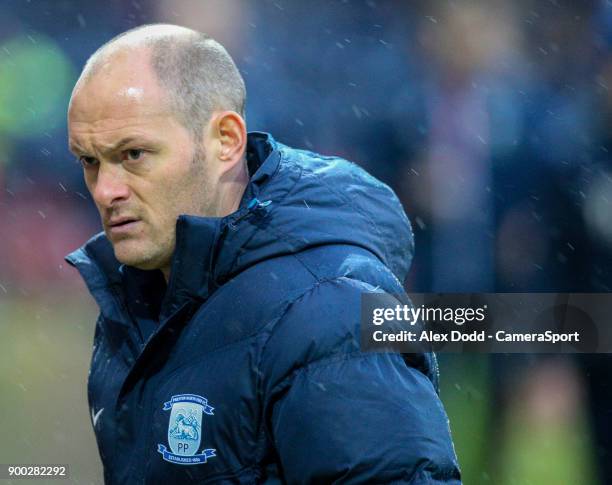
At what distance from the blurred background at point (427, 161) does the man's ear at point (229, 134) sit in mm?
2983

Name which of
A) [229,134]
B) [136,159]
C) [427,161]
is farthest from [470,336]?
[427,161]

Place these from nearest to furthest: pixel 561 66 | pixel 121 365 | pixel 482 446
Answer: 1. pixel 121 365
2. pixel 482 446
3. pixel 561 66

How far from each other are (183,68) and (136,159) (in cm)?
21

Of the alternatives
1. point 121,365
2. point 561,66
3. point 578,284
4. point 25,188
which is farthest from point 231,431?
point 25,188

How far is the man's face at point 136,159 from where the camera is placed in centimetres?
194

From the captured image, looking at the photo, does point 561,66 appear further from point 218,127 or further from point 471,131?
point 218,127

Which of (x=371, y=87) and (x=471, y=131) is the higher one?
(x=371, y=87)

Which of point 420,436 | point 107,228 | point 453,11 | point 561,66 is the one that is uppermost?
point 453,11

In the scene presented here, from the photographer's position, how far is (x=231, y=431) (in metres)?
1.72

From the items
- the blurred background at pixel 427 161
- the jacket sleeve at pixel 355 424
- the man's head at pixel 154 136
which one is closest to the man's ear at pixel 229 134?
the man's head at pixel 154 136

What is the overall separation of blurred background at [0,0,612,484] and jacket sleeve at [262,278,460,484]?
3.09 metres

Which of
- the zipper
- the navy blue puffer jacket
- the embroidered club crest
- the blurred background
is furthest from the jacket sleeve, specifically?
the blurred background

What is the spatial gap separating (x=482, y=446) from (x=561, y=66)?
208cm

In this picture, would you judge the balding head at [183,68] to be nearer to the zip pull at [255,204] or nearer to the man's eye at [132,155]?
the man's eye at [132,155]
